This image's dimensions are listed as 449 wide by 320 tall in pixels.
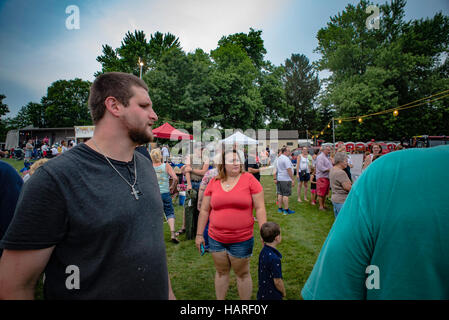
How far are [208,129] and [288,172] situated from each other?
1877 centimetres

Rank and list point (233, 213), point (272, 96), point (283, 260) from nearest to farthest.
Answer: point (233, 213), point (283, 260), point (272, 96)

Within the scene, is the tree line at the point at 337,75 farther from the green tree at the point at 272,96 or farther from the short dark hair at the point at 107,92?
the short dark hair at the point at 107,92

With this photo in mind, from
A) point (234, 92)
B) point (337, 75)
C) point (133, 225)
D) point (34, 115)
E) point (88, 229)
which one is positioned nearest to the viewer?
point (88, 229)

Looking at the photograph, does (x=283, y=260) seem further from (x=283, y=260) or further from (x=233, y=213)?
(x=233, y=213)

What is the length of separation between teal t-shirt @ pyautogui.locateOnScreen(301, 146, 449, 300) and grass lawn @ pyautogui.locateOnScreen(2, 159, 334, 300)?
9.91ft

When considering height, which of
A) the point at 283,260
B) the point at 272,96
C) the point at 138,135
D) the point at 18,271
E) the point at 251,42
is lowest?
the point at 283,260

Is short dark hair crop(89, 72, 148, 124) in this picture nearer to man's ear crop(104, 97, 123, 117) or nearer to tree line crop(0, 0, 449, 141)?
man's ear crop(104, 97, 123, 117)

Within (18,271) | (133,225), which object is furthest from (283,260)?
(18,271)

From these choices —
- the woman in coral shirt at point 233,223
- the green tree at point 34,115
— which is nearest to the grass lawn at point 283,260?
the woman in coral shirt at point 233,223

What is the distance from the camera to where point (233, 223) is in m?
2.74

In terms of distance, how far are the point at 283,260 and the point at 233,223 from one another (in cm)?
234

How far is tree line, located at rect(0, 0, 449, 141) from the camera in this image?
24.2 meters
